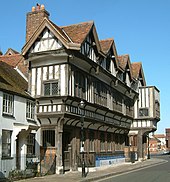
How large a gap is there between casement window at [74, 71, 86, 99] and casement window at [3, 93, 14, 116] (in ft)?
16.7

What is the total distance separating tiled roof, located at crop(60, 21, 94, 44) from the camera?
2334 centimetres

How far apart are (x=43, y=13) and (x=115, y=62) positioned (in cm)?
922

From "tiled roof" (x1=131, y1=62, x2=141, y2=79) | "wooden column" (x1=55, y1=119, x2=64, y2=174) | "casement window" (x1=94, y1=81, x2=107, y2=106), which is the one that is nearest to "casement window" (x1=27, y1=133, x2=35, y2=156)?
"wooden column" (x1=55, y1=119, x2=64, y2=174)

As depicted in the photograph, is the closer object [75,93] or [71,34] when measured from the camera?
[75,93]

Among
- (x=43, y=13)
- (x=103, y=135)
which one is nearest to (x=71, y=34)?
(x=43, y=13)

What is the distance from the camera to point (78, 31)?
2447 centimetres

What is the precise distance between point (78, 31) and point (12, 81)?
6.48 metres

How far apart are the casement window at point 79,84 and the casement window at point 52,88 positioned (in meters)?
1.57

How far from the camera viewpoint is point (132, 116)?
39.2m

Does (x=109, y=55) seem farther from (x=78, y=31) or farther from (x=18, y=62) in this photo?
(x=18, y=62)

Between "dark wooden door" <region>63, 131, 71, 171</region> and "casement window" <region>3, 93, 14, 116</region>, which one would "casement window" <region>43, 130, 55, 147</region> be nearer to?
"dark wooden door" <region>63, 131, 71, 171</region>

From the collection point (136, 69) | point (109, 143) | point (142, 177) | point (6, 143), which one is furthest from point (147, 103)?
point (6, 143)

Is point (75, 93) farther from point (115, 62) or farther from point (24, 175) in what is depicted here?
point (115, 62)

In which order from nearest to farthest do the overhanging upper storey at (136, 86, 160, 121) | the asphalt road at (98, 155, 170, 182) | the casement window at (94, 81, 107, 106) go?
the asphalt road at (98, 155, 170, 182) → the casement window at (94, 81, 107, 106) → the overhanging upper storey at (136, 86, 160, 121)
